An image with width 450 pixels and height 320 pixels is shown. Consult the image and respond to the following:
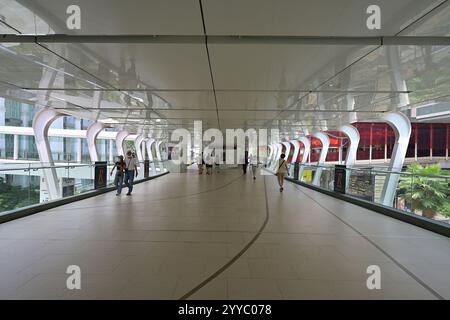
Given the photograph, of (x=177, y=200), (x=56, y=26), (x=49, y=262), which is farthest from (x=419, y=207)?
(x=56, y=26)

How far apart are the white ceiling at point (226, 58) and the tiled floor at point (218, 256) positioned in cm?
341

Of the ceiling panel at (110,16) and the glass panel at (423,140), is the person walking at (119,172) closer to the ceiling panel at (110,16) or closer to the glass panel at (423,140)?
the ceiling panel at (110,16)

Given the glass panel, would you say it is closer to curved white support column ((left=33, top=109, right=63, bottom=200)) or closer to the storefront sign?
the storefront sign

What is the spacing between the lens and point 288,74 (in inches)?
268

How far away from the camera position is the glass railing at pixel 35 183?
6785mm

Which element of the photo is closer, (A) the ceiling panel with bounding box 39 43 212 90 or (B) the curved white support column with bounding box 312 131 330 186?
(A) the ceiling panel with bounding box 39 43 212 90

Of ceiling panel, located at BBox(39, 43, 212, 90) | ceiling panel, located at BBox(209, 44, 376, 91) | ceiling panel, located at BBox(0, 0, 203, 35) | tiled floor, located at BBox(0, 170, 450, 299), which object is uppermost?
ceiling panel, located at BBox(0, 0, 203, 35)

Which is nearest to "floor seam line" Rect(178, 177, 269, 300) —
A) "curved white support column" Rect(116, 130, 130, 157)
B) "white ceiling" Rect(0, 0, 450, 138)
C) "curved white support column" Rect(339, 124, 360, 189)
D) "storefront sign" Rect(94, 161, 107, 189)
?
"white ceiling" Rect(0, 0, 450, 138)

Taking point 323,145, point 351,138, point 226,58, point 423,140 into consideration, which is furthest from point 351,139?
point 423,140

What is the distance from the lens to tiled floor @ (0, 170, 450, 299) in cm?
313

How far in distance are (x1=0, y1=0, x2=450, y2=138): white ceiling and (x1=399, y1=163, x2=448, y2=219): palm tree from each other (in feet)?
8.03

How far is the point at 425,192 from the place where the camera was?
24.5 ft
